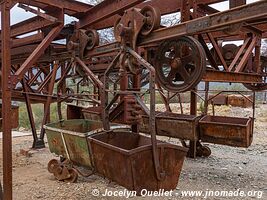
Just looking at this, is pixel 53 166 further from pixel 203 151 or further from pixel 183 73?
pixel 203 151

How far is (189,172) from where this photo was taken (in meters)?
5.82

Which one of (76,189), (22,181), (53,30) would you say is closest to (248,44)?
(53,30)

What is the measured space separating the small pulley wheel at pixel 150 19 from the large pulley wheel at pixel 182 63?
30 centimetres

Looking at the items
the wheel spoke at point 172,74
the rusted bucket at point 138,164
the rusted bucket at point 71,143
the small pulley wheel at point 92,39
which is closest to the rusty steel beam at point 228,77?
the wheel spoke at point 172,74

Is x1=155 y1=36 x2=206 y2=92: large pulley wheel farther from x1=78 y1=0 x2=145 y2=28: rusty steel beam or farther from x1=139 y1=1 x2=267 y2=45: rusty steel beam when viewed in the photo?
x1=78 y1=0 x2=145 y2=28: rusty steel beam

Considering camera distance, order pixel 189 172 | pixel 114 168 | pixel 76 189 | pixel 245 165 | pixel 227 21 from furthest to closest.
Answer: pixel 245 165, pixel 189 172, pixel 76 189, pixel 114 168, pixel 227 21

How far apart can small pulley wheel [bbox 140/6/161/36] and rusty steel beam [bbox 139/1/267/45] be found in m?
0.06

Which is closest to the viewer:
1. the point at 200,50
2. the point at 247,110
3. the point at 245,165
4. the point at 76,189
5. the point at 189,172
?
the point at 200,50

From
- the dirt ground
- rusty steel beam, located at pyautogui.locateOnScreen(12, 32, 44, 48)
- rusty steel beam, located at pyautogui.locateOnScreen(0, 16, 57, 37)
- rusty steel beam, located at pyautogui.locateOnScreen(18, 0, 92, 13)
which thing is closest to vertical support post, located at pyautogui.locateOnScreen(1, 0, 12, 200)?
the dirt ground

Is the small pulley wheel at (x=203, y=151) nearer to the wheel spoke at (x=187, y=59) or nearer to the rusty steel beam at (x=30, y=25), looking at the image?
the wheel spoke at (x=187, y=59)

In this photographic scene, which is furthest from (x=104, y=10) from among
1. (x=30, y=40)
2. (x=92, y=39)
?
(x=30, y=40)

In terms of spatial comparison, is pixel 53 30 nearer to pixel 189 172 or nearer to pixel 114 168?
pixel 114 168

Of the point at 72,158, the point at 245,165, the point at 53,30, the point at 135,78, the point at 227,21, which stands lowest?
the point at 245,165

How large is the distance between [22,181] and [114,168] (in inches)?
110
